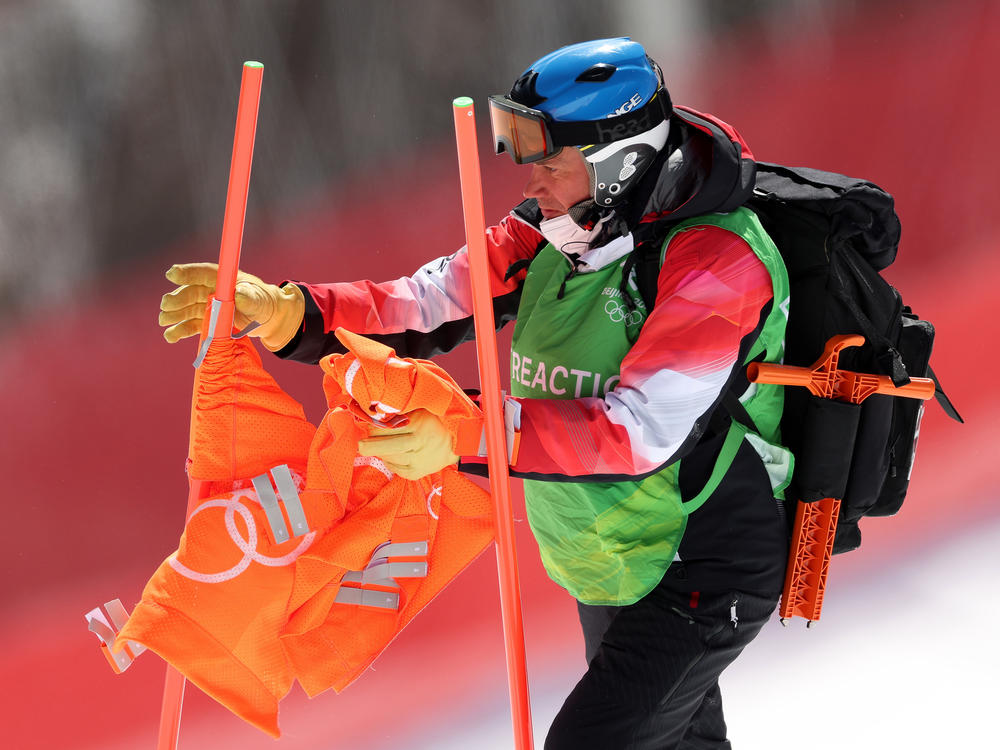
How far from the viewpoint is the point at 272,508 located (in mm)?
1665

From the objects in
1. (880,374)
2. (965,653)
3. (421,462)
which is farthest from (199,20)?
(965,653)

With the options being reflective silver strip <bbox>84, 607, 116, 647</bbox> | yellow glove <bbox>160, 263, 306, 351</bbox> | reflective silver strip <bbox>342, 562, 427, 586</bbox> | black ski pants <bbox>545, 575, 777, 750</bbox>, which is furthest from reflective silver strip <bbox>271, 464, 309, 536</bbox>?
black ski pants <bbox>545, 575, 777, 750</bbox>

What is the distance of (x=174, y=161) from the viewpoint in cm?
263

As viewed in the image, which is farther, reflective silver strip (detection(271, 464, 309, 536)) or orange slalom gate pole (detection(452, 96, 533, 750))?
reflective silver strip (detection(271, 464, 309, 536))

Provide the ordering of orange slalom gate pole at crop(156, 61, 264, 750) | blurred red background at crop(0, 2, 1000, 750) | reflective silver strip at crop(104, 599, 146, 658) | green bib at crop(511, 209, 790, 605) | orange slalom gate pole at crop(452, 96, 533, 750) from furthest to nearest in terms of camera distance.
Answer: blurred red background at crop(0, 2, 1000, 750) → reflective silver strip at crop(104, 599, 146, 658) → green bib at crop(511, 209, 790, 605) → orange slalom gate pole at crop(156, 61, 264, 750) → orange slalom gate pole at crop(452, 96, 533, 750)

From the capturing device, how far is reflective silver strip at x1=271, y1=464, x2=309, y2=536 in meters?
1.67

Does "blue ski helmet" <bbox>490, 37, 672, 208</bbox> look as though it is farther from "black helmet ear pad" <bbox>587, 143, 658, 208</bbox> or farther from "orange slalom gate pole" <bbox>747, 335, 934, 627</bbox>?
"orange slalom gate pole" <bbox>747, 335, 934, 627</bbox>

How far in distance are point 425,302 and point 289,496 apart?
1.40 ft

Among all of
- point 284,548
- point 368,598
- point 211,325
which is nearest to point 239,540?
point 284,548

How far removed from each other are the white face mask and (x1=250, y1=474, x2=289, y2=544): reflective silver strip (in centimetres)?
59

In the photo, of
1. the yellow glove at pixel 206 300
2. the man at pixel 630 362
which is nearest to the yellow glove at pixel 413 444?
the man at pixel 630 362

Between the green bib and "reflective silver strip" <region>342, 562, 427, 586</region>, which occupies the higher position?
the green bib

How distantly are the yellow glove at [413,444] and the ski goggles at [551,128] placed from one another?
0.41m

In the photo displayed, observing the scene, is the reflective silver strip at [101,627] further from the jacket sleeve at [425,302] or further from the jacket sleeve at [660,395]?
the jacket sleeve at [660,395]
